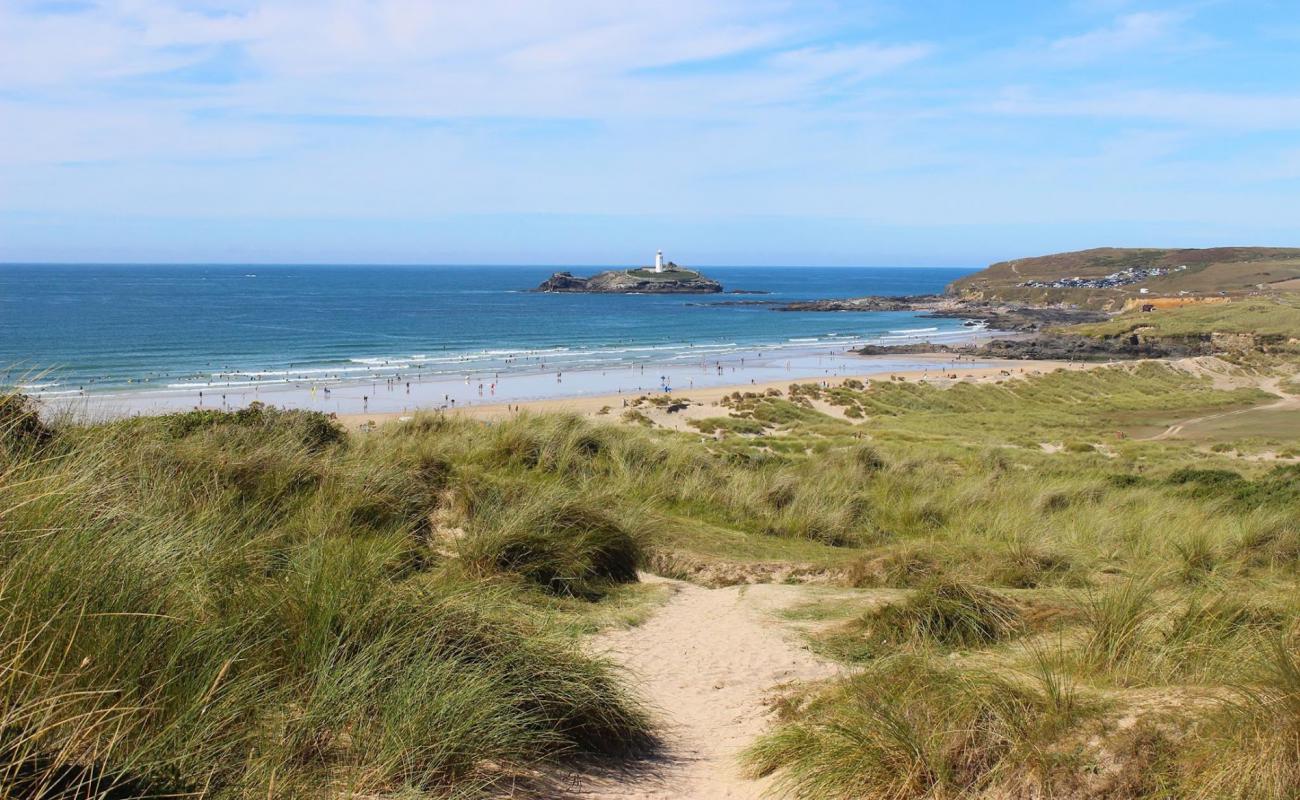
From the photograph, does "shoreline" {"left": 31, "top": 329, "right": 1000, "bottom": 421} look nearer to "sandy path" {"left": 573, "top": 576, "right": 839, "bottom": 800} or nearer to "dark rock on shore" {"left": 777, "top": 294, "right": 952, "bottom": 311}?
"sandy path" {"left": 573, "top": 576, "right": 839, "bottom": 800}

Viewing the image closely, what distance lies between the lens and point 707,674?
708cm

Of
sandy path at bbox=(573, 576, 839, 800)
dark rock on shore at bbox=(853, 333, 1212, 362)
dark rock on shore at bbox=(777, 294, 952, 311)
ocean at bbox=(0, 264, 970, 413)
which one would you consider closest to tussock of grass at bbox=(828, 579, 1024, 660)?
sandy path at bbox=(573, 576, 839, 800)

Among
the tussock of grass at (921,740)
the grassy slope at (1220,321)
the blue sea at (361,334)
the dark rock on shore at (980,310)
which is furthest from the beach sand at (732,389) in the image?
the dark rock on shore at (980,310)

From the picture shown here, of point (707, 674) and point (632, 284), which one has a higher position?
point (632, 284)

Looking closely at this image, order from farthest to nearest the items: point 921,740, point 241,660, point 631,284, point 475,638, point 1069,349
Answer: point 631,284, point 1069,349, point 475,638, point 921,740, point 241,660

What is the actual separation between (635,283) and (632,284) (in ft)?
2.80

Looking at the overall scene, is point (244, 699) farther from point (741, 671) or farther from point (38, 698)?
point (741, 671)

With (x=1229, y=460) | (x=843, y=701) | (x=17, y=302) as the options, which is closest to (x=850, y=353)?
(x=1229, y=460)

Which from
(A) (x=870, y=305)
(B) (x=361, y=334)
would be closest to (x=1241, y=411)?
(B) (x=361, y=334)

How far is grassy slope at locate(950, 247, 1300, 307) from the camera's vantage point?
125 metres

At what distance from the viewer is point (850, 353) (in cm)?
7644

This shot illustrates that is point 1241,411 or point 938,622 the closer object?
point 938,622

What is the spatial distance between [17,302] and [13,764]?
419 ft

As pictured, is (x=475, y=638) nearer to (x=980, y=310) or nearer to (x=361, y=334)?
(x=361, y=334)
